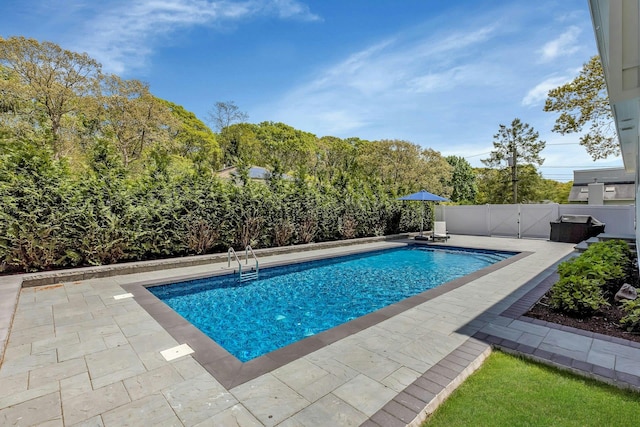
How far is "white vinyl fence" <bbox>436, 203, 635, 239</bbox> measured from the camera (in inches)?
539

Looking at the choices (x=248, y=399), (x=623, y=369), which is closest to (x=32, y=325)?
(x=248, y=399)

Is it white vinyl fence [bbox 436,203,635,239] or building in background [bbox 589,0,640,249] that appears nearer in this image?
building in background [bbox 589,0,640,249]

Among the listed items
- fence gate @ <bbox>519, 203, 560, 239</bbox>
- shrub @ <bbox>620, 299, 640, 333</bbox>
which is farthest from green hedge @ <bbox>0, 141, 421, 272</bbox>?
fence gate @ <bbox>519, 203, 560, 239</bbox>

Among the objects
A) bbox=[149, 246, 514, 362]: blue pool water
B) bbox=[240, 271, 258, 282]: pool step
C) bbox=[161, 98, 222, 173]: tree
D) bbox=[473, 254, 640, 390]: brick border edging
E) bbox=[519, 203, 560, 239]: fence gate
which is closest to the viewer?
bbox=[473, 254, 640, 390]: brick border edging

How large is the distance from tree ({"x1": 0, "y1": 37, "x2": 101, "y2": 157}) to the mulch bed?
64.9ft

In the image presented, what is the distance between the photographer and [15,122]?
52.1 ft

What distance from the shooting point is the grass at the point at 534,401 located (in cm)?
234

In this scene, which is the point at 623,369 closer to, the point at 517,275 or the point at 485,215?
the point at 517,275

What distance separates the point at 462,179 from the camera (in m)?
47.8

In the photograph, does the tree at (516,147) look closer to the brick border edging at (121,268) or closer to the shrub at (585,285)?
the shrub at (585,285)

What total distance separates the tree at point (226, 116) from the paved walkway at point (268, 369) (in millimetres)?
34383

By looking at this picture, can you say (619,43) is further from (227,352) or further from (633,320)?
(227,352)

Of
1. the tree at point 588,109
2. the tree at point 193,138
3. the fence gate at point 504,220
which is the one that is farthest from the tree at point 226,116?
the tree at point 588,109

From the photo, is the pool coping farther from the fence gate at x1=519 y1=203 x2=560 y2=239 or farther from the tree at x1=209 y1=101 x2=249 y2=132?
the tree at x1=209 y1=101 x2=249 y2=132
